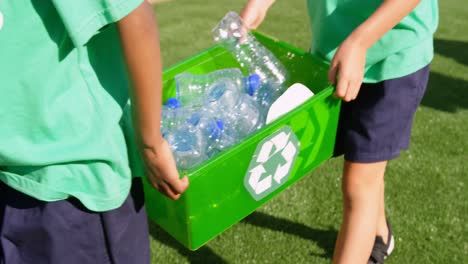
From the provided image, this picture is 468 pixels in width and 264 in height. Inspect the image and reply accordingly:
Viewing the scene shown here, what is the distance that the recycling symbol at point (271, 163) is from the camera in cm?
157

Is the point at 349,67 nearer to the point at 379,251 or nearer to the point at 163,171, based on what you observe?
the point at 163,171

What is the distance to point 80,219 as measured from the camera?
137cm

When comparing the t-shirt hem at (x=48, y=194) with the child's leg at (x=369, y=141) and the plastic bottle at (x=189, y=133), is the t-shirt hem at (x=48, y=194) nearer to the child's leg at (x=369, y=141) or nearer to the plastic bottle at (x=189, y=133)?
the plastic bottle at (x=189, y=133)

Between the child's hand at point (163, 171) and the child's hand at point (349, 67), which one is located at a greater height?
Answer: the child's hand at point (163, 171)

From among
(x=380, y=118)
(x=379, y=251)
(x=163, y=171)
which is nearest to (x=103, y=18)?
(x=163, y=171)

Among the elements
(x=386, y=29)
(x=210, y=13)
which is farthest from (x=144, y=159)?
(x=210, y=13)

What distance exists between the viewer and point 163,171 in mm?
1315

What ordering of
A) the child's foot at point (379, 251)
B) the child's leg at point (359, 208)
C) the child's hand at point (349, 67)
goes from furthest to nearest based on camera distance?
the child's foot at point (379, 251) < the child's leg at point (359, 208) < the child's hand at point (349, 67)

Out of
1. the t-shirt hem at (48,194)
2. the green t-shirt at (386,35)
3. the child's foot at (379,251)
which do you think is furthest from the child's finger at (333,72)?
the child's foot at (379,251)

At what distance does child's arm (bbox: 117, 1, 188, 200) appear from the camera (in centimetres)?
111

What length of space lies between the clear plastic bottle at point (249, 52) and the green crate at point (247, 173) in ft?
1.11

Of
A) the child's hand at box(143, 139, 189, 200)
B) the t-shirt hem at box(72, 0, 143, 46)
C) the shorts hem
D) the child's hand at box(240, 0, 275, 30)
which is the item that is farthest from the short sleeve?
the shorts hem

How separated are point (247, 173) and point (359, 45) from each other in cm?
45

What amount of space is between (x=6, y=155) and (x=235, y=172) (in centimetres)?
56
